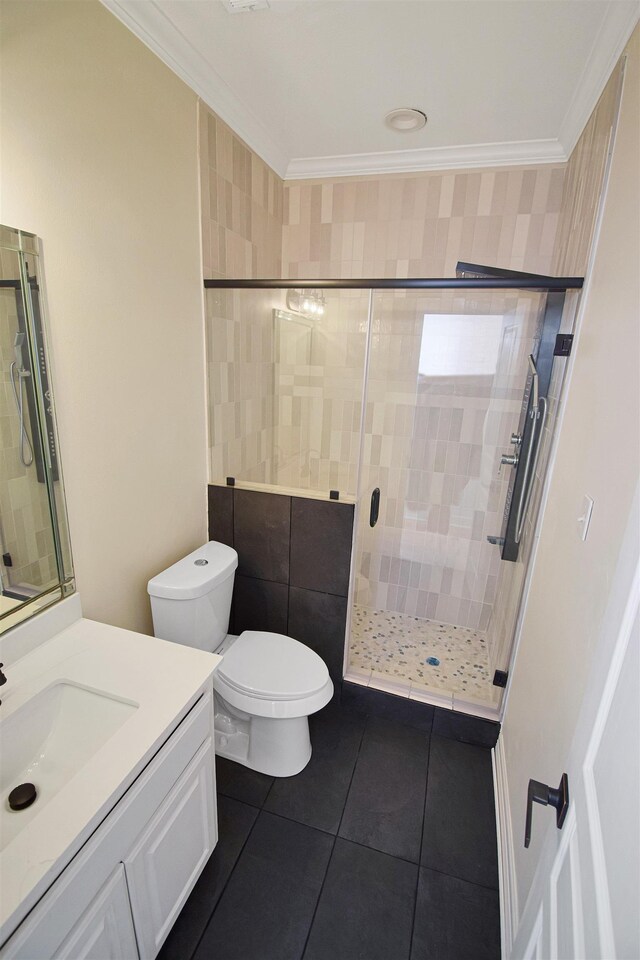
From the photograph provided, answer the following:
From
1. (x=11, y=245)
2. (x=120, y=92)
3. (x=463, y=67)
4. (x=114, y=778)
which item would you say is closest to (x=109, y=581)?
(x=114, y=778)

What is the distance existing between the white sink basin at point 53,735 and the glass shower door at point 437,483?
4.08 feet

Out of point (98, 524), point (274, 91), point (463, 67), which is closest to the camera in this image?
point (98, 524)

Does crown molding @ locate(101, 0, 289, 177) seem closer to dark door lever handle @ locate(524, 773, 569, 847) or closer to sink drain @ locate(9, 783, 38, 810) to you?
sink drain @ locate(9, 783, 38, 810)

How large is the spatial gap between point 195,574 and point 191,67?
1.80 metres

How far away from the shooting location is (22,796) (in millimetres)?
944

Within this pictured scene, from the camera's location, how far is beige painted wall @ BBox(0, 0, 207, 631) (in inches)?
42.2

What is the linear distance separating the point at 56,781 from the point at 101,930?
30 centimetres

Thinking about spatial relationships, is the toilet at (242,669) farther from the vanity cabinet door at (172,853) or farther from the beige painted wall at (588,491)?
the beige painted wall at (588,491)

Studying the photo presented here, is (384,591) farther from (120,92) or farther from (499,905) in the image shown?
(120,92)

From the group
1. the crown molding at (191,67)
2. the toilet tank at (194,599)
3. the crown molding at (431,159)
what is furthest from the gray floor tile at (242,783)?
the crown molding at (431,159)

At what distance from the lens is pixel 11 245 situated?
1.05 metres

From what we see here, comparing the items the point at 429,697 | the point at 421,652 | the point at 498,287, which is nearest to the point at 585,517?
the point at 498,287

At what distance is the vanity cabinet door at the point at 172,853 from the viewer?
994mm

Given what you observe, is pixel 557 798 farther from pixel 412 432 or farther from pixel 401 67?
pixel 401 67
